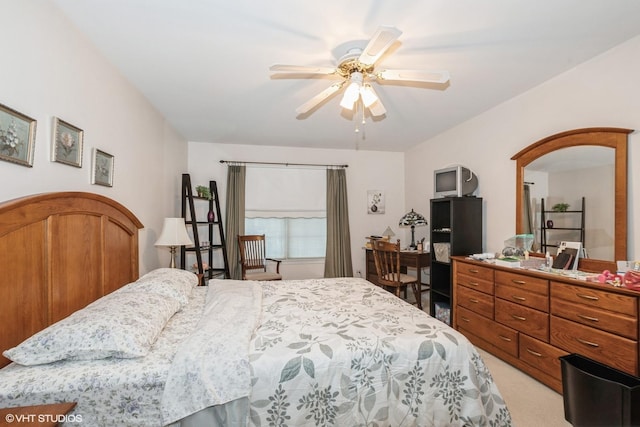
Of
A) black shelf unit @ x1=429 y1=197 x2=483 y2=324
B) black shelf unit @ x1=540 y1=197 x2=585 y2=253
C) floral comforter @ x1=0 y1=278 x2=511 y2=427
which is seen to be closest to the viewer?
Answer: floral comforter @ x1=0 y1=278 x2=511 y2=427

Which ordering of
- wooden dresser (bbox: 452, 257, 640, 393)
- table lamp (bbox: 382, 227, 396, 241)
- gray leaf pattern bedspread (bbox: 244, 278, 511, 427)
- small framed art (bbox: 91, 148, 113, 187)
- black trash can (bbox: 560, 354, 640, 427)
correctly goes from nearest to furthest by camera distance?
gray leaf pattern bedspread (bbox: 244, 278, 511, 427) < black trash can (bbox: 560, 354, 640, 427) < wooden dresser (bbox: 452, 257, 640, 393) < small framed art (bbox: 91, 148, 113, 187) < table lamp (bbox: 382, 227, 396, 241)

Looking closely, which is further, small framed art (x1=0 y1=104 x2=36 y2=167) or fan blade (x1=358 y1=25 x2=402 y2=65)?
fan blade (x1=358 y1=25 x2=402 y2=65)

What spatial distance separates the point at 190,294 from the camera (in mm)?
2357

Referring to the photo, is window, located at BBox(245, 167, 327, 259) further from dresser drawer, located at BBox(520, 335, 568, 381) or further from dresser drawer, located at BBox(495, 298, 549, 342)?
dresser drawer, located at BBox(520, 335, 568, 381)

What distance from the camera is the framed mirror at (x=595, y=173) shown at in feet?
6.93

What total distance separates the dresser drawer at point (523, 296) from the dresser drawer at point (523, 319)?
0.04 m

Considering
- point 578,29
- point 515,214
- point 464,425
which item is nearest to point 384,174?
point 515,214

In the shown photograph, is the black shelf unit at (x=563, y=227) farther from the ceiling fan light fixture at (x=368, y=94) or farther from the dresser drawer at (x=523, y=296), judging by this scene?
the ceiling fan light fixture at (x=368, y=94)

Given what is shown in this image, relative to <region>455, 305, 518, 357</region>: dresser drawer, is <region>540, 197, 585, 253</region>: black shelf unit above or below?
above

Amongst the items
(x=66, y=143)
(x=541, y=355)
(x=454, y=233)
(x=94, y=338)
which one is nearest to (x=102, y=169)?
(x=66, y=143)

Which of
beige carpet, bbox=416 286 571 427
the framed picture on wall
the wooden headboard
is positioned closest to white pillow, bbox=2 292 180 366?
the wooden headboard

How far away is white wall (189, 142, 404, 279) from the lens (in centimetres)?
455

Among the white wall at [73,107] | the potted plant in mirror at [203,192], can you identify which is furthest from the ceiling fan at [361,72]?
the potted plant in mirror at [203,192]

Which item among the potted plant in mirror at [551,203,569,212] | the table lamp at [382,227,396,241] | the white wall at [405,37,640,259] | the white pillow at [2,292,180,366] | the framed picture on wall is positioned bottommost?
the white pillow at [2,292,180,366]
